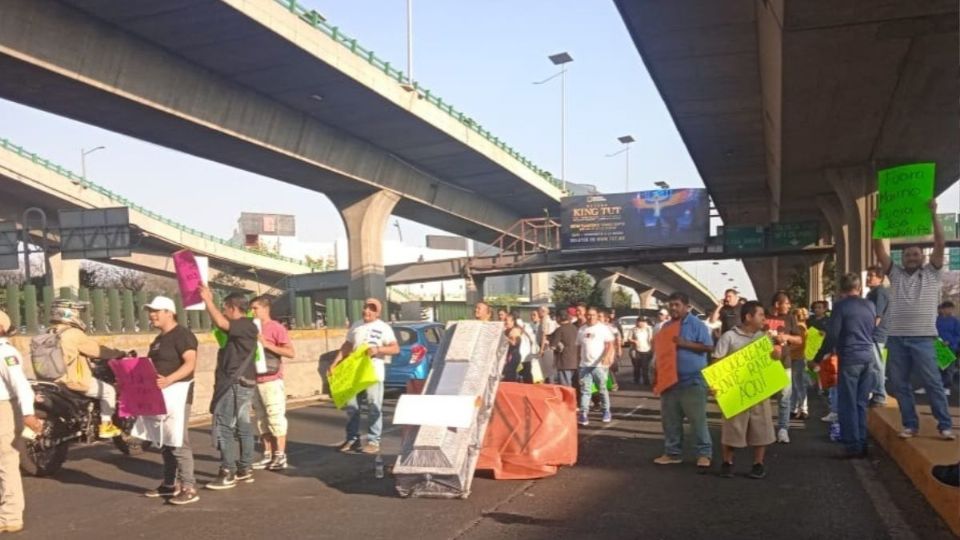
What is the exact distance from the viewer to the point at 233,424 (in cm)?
812

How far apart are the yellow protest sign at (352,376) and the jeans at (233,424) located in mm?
1511

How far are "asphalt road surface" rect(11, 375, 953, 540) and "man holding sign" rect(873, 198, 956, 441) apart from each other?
2.29 ft

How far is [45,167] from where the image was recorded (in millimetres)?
47312

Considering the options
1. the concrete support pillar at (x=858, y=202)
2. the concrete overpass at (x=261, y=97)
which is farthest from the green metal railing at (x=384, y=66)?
the concrete support pillar at (x=858, y=202)

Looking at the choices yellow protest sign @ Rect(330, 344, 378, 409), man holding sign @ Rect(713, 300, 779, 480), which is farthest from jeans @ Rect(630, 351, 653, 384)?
man holding sign @ Rect(713, 300, 779, 480)

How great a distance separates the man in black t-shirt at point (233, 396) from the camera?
8.06 m

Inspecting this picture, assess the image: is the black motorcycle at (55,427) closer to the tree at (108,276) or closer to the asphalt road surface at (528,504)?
the asphalt road surface at (528,504)

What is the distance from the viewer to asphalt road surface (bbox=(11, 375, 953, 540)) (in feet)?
20.6

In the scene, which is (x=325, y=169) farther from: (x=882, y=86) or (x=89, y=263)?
(x=89, y=263)

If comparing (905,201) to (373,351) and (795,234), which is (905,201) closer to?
(373,351)

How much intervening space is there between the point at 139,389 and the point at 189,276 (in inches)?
43.2

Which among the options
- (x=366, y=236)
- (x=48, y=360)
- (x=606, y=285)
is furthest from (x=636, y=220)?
(x=606, y=285)

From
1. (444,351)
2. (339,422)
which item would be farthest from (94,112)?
(444,351)

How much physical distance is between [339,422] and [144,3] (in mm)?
12537
